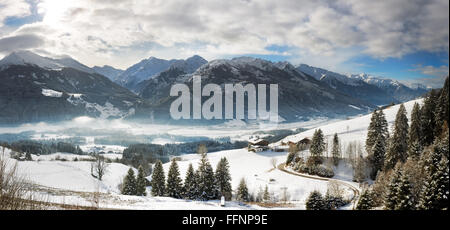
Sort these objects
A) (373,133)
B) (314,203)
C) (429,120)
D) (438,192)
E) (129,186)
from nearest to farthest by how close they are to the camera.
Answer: (438,192) → (314,203) → (429,120) → (129,186) → (373,133)

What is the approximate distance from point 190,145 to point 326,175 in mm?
120162

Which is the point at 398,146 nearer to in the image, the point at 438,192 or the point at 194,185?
the point at 438,192

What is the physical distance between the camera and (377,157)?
127 ft

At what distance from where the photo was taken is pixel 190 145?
504ft

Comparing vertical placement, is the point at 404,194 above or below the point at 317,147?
below

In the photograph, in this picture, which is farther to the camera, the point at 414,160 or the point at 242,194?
the point at 242,194

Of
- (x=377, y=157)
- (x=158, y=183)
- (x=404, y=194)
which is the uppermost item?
(x=404, y=194)

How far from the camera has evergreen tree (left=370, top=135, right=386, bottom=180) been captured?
124ft

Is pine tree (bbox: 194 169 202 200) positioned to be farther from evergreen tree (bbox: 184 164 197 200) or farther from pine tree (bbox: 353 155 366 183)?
pine tree (bbox: 353 155 366 183)

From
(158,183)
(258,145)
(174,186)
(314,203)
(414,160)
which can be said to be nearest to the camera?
(314,203)

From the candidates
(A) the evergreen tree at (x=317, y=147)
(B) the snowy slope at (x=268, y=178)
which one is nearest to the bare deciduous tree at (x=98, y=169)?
(B) the snowy slope at (x=268, y=178)

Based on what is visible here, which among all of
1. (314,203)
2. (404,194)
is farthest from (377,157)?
(404,194)

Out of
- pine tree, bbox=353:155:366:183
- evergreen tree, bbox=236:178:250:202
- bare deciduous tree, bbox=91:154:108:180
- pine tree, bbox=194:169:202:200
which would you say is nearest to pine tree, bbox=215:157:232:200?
evergreen tree, bbox=236:178:250:202
